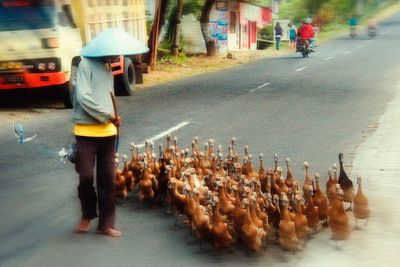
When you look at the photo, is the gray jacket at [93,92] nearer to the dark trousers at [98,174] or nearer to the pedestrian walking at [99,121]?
the pedestrian walking at [99,121]

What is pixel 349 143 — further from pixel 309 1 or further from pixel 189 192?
pixel 309 1

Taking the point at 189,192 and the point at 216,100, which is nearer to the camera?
the point at 189,192

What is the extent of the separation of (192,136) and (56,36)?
10.3 ft

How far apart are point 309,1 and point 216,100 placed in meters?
12.9

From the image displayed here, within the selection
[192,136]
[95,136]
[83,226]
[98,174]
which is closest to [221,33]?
[192,136]

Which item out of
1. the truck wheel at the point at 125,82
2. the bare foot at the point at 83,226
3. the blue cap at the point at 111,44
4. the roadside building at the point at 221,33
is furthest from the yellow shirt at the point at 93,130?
the roadside building at the point at 221,33

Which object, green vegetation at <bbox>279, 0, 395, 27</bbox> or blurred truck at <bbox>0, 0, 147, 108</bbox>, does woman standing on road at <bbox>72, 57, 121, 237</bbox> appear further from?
green vegetation at <bbox>279, 0, 395, 27</bbox>

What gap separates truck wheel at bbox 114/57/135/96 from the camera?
15.2m

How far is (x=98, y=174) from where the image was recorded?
4.87 meters

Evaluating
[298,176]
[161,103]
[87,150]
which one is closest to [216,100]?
[161,103]

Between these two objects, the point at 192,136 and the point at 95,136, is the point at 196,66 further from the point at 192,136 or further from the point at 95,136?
the point at 95,136

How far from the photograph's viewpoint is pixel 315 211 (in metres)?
4.67

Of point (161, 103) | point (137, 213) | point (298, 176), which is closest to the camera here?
point (137, 213)

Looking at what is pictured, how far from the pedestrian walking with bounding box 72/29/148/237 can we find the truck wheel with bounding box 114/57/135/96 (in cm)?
1034
